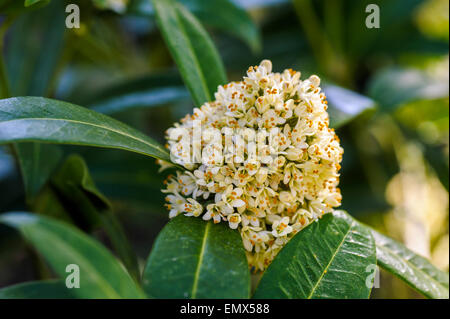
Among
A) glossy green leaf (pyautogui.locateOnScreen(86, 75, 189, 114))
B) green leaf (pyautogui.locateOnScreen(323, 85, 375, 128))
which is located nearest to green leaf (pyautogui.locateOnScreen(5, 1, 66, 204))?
glossy green leaf (pyautogui.locateOnScreen(86, 75, 189, 114))

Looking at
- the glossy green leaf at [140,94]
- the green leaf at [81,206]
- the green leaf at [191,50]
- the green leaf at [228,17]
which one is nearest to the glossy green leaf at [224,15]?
the green leaf at [228,17]

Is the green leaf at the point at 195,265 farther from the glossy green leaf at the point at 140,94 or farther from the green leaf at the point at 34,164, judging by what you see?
the glossy green leaf at the point at 140,94

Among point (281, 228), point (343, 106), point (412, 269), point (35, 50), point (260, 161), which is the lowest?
point (412, 269)

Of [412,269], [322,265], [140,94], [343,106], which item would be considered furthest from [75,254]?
[140,94]

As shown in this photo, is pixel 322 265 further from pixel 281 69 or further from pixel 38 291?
pixel 281 69

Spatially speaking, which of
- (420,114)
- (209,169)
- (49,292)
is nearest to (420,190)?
(420,114)

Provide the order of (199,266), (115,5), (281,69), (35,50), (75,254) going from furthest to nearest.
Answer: (281,69)
(35,50)
(115,5)
(199,266)
(75,254)

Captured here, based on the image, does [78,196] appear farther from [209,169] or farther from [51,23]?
[51,23]
